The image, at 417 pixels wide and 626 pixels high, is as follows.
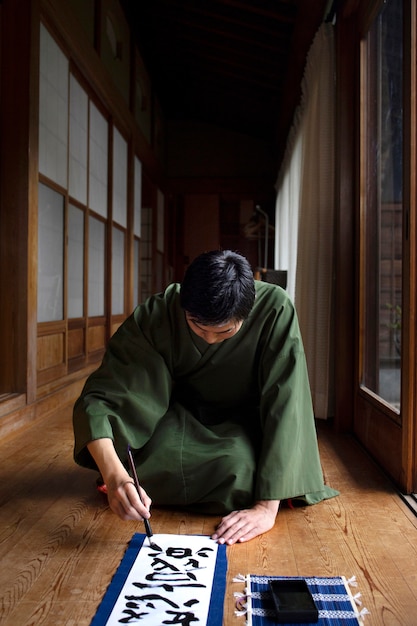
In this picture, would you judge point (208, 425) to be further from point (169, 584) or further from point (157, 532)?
point (169, 584)

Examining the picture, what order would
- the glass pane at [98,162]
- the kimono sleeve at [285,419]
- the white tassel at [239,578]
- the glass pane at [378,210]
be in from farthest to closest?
the glass pane at [98,162], the glass pane at [378,210], the kimono sleeve at [285,419], the white tassel at [239,578]

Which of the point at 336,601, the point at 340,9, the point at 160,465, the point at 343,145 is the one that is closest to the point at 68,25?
the point at 340,9

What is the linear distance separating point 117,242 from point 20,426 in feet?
9.03

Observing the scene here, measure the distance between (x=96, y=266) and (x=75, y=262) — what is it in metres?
0.65

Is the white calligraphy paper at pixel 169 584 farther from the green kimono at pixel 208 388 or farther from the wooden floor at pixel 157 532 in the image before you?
the green kimono at pixel 208 388

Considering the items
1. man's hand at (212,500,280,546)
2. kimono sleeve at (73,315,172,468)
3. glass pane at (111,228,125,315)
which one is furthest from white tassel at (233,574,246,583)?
glass pane at (111,228,125,315)

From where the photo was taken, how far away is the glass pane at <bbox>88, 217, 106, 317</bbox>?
14.4 feet

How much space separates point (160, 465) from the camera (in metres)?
1.84

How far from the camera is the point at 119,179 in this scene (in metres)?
5.36

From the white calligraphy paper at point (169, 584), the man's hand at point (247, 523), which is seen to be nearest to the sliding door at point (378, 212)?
the man's hand at point (247, 523)

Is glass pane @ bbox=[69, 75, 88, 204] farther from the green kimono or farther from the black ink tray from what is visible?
the black ink tray

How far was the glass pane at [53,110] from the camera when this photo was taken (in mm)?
3182

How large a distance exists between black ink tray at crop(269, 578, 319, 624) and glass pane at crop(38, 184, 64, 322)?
2.33 m

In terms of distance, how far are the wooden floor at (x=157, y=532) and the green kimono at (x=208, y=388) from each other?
0.38 ft
